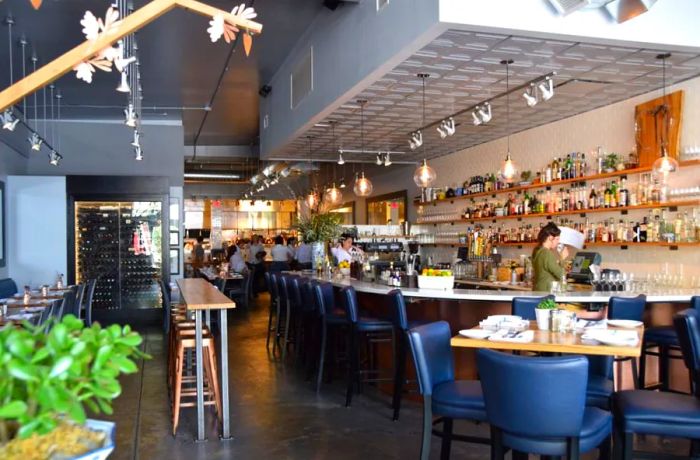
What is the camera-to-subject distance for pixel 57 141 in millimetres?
11742

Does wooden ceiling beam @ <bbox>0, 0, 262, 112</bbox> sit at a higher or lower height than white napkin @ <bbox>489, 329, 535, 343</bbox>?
higher

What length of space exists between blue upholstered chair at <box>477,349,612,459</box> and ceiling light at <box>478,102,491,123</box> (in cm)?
440

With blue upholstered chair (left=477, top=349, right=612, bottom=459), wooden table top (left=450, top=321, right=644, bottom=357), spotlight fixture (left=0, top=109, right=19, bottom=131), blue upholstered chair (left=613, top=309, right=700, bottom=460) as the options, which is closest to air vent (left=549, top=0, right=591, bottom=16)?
wooden table top (left=450, top=321, right=644, bottom=357)

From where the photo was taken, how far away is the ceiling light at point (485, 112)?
22.1ft

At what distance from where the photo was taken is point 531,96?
620 centimetres

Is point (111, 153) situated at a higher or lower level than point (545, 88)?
higher

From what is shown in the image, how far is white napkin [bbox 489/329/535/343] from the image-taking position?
10.7ft

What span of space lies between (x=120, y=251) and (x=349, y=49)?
252 inches

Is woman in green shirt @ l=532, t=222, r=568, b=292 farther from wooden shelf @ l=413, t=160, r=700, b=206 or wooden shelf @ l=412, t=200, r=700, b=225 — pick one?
wooden shelf @ l=413, t=160, r=700, b=206

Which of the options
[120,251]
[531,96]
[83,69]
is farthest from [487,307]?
[120,251]

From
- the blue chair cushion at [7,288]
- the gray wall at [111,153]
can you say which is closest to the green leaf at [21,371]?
the blue chair cushion at [7,288]

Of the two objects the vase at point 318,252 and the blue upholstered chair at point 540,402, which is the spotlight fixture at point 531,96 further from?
the vase at point 318,252

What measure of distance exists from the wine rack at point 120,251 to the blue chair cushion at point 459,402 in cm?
885

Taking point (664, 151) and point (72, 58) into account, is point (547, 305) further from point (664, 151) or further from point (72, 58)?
point (664, 151)
